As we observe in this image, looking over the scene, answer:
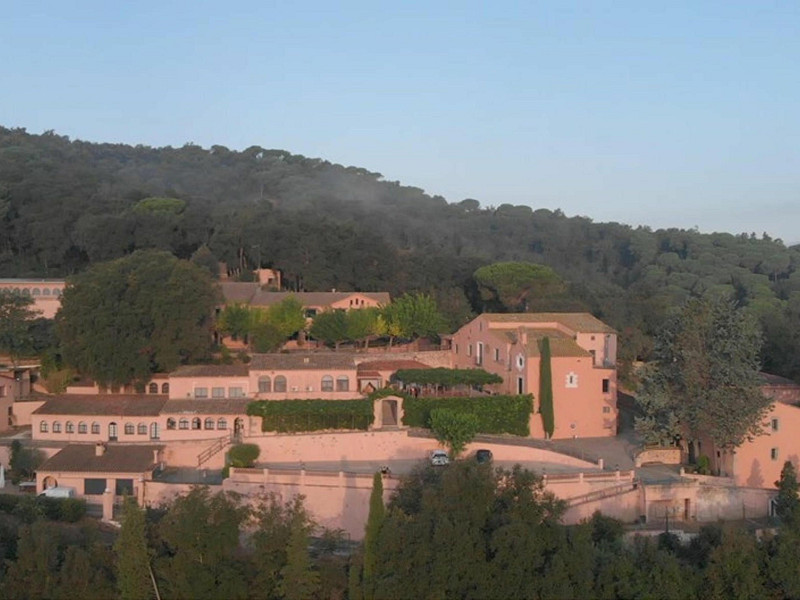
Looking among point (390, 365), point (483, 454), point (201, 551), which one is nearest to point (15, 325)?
point (390, 365)

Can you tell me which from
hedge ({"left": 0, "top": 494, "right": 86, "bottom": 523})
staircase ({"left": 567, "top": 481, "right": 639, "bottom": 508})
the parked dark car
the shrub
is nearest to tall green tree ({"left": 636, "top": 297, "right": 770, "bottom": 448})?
staircase ({"left": 567, "top": 481, "right": 639, "bottom": 508})

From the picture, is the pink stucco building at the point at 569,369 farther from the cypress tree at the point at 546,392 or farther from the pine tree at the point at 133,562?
the pine tree at the point at 133,562

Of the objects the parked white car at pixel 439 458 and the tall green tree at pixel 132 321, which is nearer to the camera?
the parked white car at pixel 439 458

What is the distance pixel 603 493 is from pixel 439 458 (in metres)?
5.72

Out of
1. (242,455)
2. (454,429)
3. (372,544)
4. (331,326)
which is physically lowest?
(372,544)

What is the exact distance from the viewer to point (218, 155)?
12112cm

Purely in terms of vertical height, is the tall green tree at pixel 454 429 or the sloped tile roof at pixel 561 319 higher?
the sloped tile roof at pixel 561 319

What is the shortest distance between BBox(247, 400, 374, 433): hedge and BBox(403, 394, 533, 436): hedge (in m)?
1.82

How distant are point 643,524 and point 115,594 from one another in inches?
602

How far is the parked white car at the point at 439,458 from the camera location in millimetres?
29266

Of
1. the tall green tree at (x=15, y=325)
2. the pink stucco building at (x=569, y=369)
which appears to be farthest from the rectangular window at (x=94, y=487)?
the pink stucco building at (x=569, y=369)

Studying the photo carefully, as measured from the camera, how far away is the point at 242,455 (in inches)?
1164

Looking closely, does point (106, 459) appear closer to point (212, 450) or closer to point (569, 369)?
point (212, 450)

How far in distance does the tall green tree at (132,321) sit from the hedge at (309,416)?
18.3 feet
